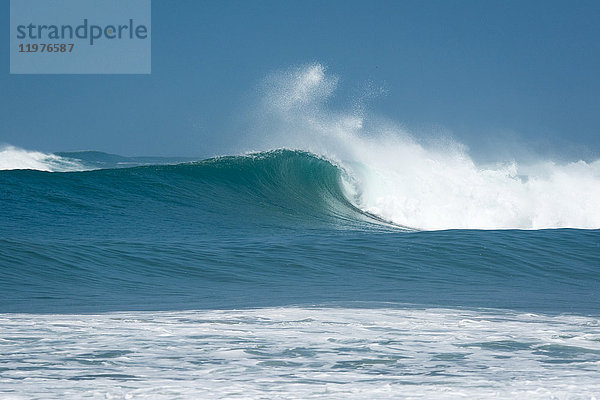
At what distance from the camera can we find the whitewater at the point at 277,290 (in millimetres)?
3428

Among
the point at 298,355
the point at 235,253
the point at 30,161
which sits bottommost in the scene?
the point at 298,355

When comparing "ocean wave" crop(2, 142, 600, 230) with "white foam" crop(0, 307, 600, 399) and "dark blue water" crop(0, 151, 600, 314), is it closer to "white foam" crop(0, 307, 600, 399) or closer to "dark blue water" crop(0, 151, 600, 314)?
"dark blue water" crop(0, 151, 600, 314)

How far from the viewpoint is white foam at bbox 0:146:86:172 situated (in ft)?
78.8

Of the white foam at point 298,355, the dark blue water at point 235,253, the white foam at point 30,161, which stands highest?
the white foam at point 30,161

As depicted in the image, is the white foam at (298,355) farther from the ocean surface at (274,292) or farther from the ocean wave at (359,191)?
the ocean wave at (359,191)

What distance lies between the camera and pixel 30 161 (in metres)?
25.3

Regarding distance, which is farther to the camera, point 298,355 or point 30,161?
point 30,161

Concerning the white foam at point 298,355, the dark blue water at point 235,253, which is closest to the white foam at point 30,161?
the dark blue water at point 235,253

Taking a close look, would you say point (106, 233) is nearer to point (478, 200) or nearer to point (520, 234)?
point (520, 234)

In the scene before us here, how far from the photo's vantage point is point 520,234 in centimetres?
1117

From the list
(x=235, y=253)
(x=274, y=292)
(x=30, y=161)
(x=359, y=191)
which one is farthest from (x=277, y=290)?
(x=30, y=161)

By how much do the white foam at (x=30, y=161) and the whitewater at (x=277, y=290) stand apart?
1004cm

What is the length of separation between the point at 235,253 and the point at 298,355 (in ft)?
17.0

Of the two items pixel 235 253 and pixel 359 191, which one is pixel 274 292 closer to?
pixel 235 253
